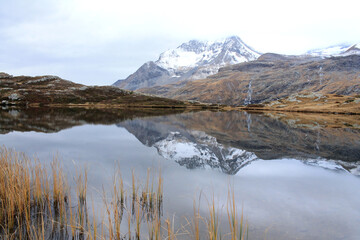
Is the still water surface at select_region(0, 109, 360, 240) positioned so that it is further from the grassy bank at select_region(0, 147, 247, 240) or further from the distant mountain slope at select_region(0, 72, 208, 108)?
the distant mountain slope at select_region(0, 72, 208, 108)

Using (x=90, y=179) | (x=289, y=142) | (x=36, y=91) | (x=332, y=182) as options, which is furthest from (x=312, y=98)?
(x=36, y=91)

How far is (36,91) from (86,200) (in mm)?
149274

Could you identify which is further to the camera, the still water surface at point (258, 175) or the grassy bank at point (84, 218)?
the still water surface at point (258, 175)

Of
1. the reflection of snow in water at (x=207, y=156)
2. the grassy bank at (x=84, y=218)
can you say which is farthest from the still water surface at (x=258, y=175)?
the grassy bank at (x=84, y=218)

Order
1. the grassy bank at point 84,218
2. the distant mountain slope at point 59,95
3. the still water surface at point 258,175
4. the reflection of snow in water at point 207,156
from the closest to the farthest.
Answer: the grassy bank at point 84,218 → the still water surface at point 258,175 → the reflection of snow in water at point 207,156 → the distant mountain slope at point 59,95

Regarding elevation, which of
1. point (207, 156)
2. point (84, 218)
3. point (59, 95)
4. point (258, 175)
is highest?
point (59, 95)

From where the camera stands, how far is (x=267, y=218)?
10539 mm

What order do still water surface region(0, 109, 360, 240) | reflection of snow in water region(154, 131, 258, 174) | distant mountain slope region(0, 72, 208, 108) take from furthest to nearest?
distant mountain slope region(0, 72, 208, 108)
reflection of snow in water region(154, 131, 258, 174)
still water surface region(0, 109, 360, 240)

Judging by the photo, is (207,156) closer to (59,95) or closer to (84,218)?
(84,218)

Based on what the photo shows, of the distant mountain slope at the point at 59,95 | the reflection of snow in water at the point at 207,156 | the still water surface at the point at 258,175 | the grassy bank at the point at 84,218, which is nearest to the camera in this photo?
the grassy bank at the point at 84,218

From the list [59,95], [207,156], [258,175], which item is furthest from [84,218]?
[59,95]

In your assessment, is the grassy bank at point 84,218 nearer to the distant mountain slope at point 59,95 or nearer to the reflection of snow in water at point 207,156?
the reflection of snow in water at point 207,156

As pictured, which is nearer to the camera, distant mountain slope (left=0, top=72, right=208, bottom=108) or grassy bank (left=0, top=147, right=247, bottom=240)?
grassy bank (left=0, top=147, right=247, bottom=240)

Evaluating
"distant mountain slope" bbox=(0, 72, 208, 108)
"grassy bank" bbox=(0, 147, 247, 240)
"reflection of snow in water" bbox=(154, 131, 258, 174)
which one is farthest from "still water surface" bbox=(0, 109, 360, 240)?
"distant mountain slope" bbox=(0, 72, 208, 108)
